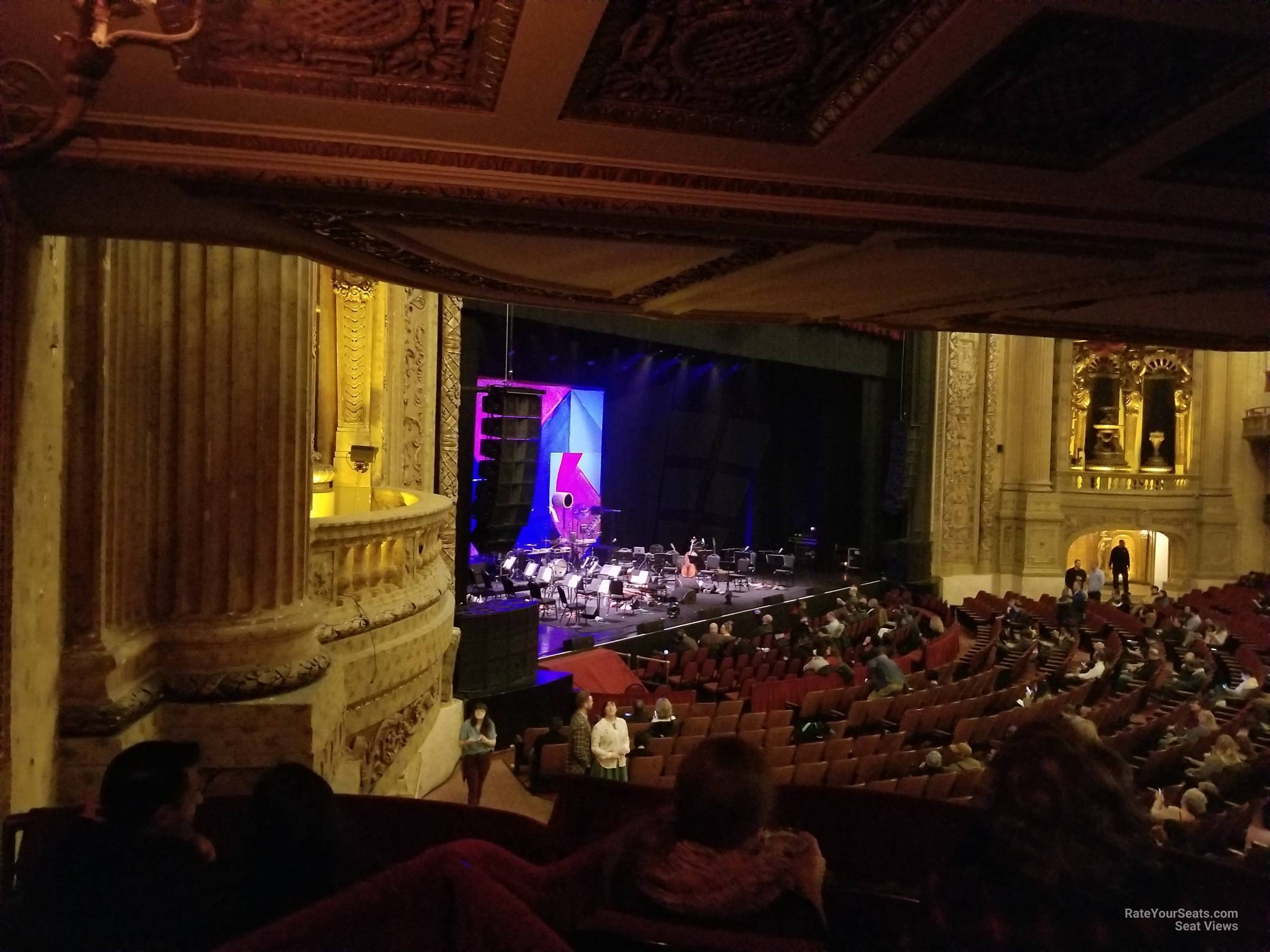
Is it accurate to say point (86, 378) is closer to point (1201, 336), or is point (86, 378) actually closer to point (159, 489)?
point (159, 489)

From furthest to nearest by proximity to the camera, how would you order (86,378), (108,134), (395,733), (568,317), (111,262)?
(568,317) < (395,733) < (111,262) < (86,378) < (108,134)

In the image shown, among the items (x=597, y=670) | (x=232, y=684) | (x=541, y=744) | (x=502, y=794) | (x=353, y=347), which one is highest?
(x=353, y=347)

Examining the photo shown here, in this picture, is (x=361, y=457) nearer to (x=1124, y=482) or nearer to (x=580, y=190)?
(x=580, y=190)

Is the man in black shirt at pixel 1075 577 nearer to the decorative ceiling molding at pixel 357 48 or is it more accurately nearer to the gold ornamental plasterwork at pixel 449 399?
the gold ornamental plasterwork at pixel 449 399

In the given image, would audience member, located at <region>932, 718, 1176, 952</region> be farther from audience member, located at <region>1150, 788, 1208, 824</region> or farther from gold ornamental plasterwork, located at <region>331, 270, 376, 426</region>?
gold ornamental plasterwork, located at <region>331, 270, 376, 426</region>

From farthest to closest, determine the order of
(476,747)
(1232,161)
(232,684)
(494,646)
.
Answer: (494,646) → (476,747) → (232,684) → (1232,161)

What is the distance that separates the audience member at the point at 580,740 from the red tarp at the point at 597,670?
159 inches

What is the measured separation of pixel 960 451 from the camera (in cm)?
1897

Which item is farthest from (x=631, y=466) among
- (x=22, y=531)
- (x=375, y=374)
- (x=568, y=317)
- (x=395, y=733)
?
(x=22, y=531)

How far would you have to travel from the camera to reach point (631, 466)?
19188mm

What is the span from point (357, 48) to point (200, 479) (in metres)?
2.24

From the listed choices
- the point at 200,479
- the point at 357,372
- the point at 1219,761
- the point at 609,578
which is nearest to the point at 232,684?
the point at 200,479

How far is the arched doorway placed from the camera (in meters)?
19.3

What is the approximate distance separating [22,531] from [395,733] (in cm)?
346
